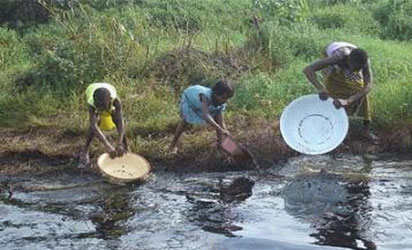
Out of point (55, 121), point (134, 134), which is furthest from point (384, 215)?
point (55, 121)

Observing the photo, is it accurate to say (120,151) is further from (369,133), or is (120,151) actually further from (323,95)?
(369,133)

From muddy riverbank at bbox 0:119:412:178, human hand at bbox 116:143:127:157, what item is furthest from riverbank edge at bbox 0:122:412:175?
human hand at bbox 116:143:127:157

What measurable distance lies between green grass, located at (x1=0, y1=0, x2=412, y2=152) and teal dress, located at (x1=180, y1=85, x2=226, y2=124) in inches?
33.4

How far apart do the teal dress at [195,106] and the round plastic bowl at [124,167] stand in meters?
0.74

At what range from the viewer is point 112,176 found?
23.6 feet

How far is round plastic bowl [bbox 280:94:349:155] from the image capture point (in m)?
7.50

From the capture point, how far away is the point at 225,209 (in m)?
6.78

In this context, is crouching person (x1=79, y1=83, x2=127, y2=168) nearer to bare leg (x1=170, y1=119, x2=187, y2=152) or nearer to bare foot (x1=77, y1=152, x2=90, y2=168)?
bare foot (x1=77, y1=152, x2=90, y2=168)

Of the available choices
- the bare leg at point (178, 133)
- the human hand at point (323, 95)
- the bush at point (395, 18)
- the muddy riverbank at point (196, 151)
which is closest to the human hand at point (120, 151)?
the muddy riverbank at point (196, 151)

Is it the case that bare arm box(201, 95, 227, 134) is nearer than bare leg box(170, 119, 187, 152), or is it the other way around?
bare arm box(201, 95, 227, 134)

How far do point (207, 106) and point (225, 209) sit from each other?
120 cm

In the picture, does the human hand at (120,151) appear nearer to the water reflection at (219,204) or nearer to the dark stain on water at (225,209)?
the dark stain on water at (225,209)

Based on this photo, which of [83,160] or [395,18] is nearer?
[83,160]

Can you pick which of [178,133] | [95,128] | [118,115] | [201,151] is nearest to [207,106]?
[178,133]
